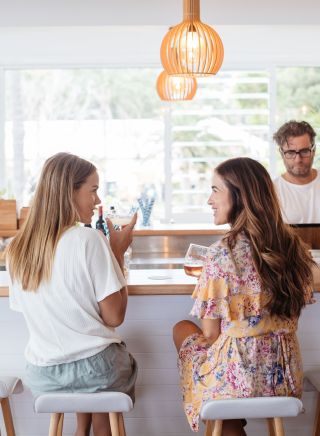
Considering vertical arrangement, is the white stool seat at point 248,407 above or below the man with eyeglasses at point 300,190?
below

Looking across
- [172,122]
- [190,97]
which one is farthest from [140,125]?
[190,97]

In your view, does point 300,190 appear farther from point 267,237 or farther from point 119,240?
point 267,237

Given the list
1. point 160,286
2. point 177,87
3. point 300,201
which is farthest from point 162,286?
point 177,87

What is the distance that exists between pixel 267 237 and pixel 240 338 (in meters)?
0.34

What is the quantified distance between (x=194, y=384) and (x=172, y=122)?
5.55 metres

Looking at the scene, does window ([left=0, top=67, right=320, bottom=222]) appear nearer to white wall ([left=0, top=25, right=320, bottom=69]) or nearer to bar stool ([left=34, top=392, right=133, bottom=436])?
white wall ([left=0, top=25, right=320, bottom=69])

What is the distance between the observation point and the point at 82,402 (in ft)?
7.29

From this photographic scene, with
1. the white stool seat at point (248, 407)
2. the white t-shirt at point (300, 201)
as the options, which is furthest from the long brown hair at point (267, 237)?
the white t-shirt at point (300, 201)

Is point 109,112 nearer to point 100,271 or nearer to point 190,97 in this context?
point 190,97

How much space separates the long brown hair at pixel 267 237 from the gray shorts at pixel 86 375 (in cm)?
56

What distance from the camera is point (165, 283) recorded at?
285 centimetres

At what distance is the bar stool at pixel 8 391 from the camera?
2.50 meters

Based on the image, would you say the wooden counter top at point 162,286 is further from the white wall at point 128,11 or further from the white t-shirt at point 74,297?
the white wall at point 128,11

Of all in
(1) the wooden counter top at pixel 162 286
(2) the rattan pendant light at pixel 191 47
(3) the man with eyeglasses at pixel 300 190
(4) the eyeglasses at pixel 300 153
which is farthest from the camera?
(3) the man with eyeglasses at pixel 300 190
